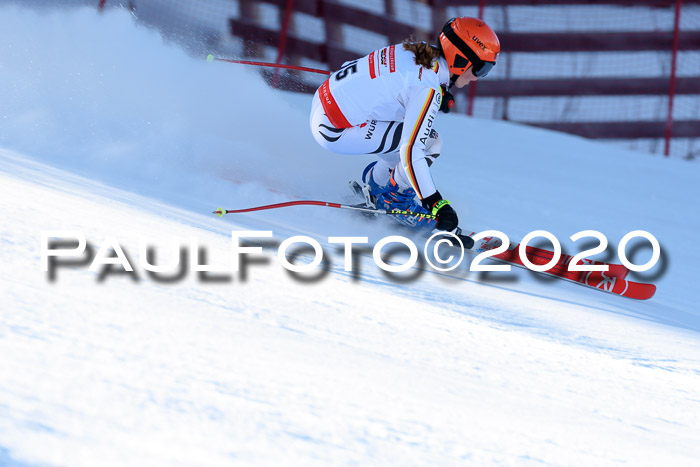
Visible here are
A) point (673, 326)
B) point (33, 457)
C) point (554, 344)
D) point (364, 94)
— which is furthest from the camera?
point (364, 94)

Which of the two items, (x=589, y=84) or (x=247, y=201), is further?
(x=589, y=84)

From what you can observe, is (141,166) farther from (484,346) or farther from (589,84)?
(589,84)

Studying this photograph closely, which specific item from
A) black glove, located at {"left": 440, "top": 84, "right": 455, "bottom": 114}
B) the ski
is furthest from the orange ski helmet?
the ski

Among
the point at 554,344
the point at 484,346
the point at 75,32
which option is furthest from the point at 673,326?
the point at 75,32

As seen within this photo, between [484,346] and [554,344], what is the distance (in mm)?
318

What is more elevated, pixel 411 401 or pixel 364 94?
pixel 364 94

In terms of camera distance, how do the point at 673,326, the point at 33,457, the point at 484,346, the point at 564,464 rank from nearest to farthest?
the point at 33,457 → the point at 564,464 → the point at 484,346 → the point at 673,326

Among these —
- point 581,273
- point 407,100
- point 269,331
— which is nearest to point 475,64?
point 407,100

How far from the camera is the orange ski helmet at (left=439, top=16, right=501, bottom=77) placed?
3.49 metres

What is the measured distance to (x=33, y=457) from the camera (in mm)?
1182

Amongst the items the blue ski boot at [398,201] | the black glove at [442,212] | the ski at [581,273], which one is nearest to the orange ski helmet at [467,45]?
the black glove at [442,212]

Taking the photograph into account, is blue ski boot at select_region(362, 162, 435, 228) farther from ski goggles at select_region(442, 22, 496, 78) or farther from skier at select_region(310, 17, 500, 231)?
ski goggles at select_region(442, 22, 496, 78)

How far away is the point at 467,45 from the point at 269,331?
2.06 meters

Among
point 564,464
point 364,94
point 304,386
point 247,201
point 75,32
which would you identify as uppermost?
point 75,32
